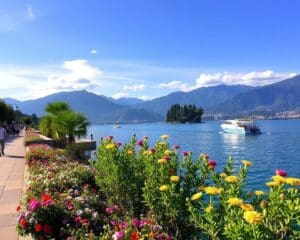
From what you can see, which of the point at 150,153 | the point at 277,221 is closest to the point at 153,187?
the point at 150,153

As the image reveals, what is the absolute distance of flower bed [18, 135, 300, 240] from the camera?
3.74m

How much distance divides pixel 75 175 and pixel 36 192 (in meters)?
1.63

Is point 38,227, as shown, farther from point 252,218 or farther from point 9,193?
point 9,193

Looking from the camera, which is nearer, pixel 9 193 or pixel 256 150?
pixel 9 193

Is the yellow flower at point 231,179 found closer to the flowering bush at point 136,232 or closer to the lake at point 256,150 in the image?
the flowering bush at point 136,232

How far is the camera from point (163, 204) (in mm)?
5609

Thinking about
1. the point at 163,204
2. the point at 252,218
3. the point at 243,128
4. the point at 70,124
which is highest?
the point at 70,124

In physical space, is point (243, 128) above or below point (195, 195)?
below

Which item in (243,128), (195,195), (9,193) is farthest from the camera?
(243,128)

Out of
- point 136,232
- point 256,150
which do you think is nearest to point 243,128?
point 256,150

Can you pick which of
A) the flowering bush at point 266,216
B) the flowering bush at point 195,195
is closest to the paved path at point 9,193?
the flowering bush at point 195,195

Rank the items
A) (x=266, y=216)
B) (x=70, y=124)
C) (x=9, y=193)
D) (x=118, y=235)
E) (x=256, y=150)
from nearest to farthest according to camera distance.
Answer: (x=266, y=216) → (x=118, y=235) → (x=9, y=193) → (x=70, y=124) → (x=256, y=150)

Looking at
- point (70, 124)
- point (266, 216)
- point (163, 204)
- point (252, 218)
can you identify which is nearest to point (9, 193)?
point (163, 204)

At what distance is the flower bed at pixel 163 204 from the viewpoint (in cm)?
374
